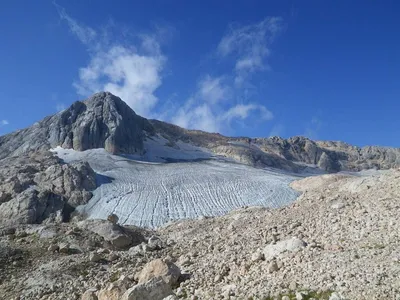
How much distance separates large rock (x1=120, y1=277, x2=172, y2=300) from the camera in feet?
31.9

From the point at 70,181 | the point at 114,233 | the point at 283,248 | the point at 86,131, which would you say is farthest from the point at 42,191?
the point at 86,131

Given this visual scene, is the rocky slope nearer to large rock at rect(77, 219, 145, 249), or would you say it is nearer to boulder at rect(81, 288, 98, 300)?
large rock at rect(77, 219, 145, 249)

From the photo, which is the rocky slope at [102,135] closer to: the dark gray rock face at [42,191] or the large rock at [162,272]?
the dark gray rock face at [42,191]

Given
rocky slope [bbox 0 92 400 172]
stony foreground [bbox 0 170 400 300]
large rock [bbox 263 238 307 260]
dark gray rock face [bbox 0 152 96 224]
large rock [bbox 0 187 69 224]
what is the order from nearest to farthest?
1. stony foreground [bbox 0 170 400 300]
2. large rock [bbox 263 238 307 260]
3. large rock [bbox 0 187 69 224]
4. dark gray rock face [bbox 0 152 96 224]
5. rocky slope [bbox 0 92 400 172]

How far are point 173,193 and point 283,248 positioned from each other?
4124 centimetres

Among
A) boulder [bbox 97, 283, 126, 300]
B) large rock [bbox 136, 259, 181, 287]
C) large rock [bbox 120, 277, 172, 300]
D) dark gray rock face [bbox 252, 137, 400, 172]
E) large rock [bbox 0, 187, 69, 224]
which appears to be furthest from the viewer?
dark gray rock face [bbox 252, 137, 400, 172]

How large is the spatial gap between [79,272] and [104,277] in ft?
4.28

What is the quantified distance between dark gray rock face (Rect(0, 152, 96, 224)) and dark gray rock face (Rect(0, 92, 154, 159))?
99.4ft

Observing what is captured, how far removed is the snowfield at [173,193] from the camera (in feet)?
143

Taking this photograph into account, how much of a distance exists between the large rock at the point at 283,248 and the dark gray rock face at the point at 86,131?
74.8 metres

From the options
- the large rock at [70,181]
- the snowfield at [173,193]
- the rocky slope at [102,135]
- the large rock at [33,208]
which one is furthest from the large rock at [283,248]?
the rocky slope at [102,135]

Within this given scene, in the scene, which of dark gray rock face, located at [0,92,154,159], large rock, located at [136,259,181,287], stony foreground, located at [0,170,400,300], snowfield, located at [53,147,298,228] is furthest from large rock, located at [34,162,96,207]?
large rock, located at [136,259,181,287]

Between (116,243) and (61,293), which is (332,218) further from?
(116,243)

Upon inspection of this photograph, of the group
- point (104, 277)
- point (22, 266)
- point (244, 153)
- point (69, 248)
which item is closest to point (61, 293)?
point (104, 277)
